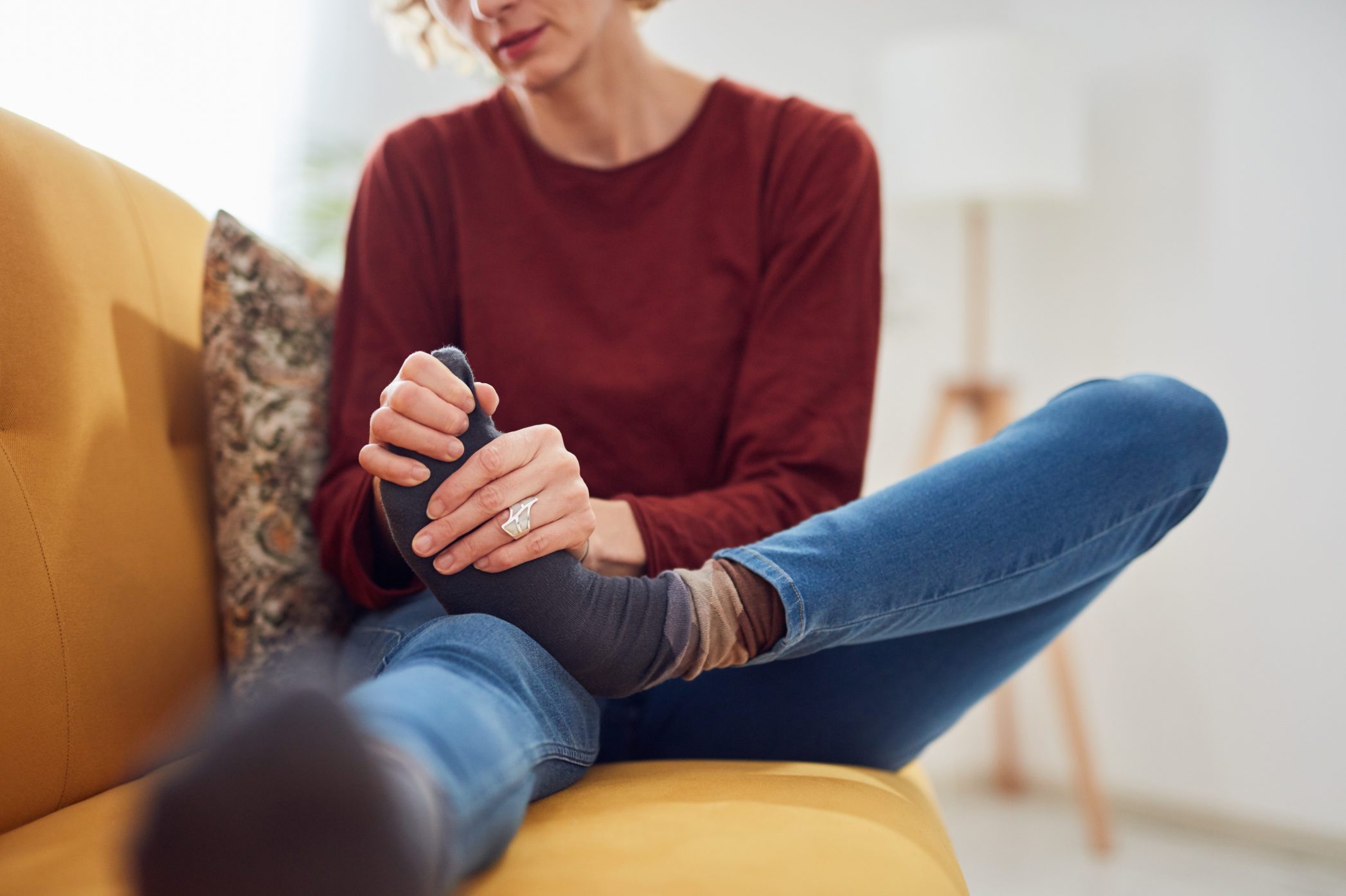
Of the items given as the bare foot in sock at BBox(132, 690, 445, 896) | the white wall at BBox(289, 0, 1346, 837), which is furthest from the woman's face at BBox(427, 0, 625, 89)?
the white wall at BBox(289, 0, 1346, 837)

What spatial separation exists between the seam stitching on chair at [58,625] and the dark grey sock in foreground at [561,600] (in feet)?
0.80

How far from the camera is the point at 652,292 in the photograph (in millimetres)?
1087

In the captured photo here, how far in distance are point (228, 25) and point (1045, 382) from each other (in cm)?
179

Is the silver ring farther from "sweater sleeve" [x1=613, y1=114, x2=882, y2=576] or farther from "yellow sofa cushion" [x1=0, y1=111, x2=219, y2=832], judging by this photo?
"yellow sofa cushion" [x1=0, y1=111, x2=219, y2=832]

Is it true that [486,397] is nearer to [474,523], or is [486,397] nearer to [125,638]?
[474,523]

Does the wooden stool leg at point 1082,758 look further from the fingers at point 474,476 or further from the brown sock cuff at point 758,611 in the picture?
the fingers at point 474,476

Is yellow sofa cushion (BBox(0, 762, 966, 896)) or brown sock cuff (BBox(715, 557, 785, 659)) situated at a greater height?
brown sock cuff (BBox(715, 557, 785, 659))

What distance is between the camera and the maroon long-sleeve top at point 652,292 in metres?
1.01

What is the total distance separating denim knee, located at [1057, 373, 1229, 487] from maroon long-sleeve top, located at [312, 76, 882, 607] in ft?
0.85

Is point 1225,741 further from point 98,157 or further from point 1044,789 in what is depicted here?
point 98,157

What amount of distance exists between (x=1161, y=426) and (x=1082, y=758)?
1.30 meters

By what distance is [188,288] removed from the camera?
3.25 feet

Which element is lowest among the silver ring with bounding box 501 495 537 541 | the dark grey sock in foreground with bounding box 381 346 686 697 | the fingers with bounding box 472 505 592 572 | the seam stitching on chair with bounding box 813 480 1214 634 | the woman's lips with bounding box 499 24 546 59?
the seam stitching on chair with bounding box 813 480 1214 634

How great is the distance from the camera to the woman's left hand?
0.69m
